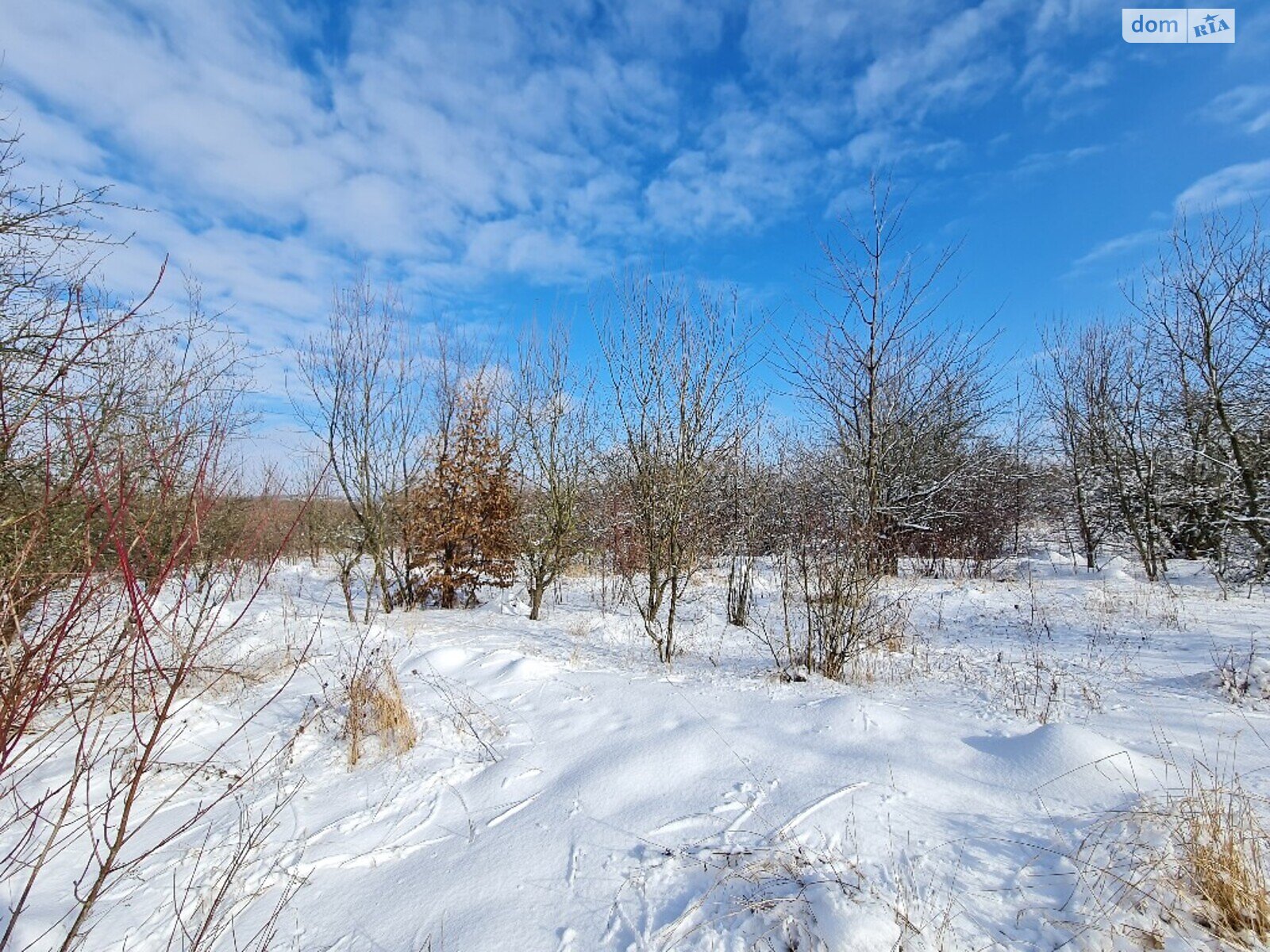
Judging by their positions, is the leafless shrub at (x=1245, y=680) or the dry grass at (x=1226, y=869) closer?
the dry grass at (x=1226, y=869)

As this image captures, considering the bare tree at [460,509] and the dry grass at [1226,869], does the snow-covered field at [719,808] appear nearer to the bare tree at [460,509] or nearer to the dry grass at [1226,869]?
the dry grass at [1226,869]

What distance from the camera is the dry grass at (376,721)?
11.0 feet

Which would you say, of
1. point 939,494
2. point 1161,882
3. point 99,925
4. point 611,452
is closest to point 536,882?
point 99,925

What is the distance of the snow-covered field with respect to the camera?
1.92m

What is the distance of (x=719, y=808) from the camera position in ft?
8.40

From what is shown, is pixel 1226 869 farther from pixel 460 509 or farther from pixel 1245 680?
pixel 460 509

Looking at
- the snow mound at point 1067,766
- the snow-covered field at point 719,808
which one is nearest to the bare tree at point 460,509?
the snow-covered field at point 719,808

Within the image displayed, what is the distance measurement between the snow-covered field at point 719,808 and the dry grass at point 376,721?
7cm

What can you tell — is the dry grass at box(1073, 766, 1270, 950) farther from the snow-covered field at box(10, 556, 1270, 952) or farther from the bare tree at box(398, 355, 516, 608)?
the bare tree at box(398, 355, 516, 608)

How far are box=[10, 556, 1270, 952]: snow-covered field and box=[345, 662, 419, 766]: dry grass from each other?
0.07 meters

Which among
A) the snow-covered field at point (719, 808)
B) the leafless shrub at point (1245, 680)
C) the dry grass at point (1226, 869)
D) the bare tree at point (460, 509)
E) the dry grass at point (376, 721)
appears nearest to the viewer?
the dry grass at point (1226, 869)

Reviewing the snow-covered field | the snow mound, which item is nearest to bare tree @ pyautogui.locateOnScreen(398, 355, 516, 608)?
Answer: the snow-covered field

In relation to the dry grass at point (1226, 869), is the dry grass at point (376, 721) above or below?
below

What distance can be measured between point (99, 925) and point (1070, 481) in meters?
16.8
